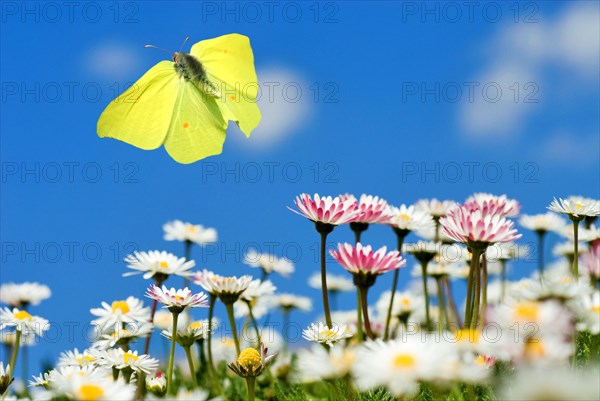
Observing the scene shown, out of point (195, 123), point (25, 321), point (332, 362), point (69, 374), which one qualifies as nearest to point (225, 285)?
point (69, 374)

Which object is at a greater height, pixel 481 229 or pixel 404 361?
pixel 481 229

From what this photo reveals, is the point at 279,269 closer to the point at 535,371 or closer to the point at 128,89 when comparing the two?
the point at 128,89

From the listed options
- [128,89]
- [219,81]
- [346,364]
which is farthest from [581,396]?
[219,81]

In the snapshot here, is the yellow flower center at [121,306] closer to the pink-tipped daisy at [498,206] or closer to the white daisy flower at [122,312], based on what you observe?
the white daisy flower at [122,312]

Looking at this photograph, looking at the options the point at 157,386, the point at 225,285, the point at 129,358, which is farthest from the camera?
the point at 225,285

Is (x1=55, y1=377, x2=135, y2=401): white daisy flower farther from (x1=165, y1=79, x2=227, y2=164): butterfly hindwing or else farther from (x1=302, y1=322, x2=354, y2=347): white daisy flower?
(x1=165, y1=79, x2=227, y2=164): butterfly hindwing

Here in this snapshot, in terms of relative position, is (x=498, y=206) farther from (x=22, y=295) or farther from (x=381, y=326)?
(x=22, y=295)
